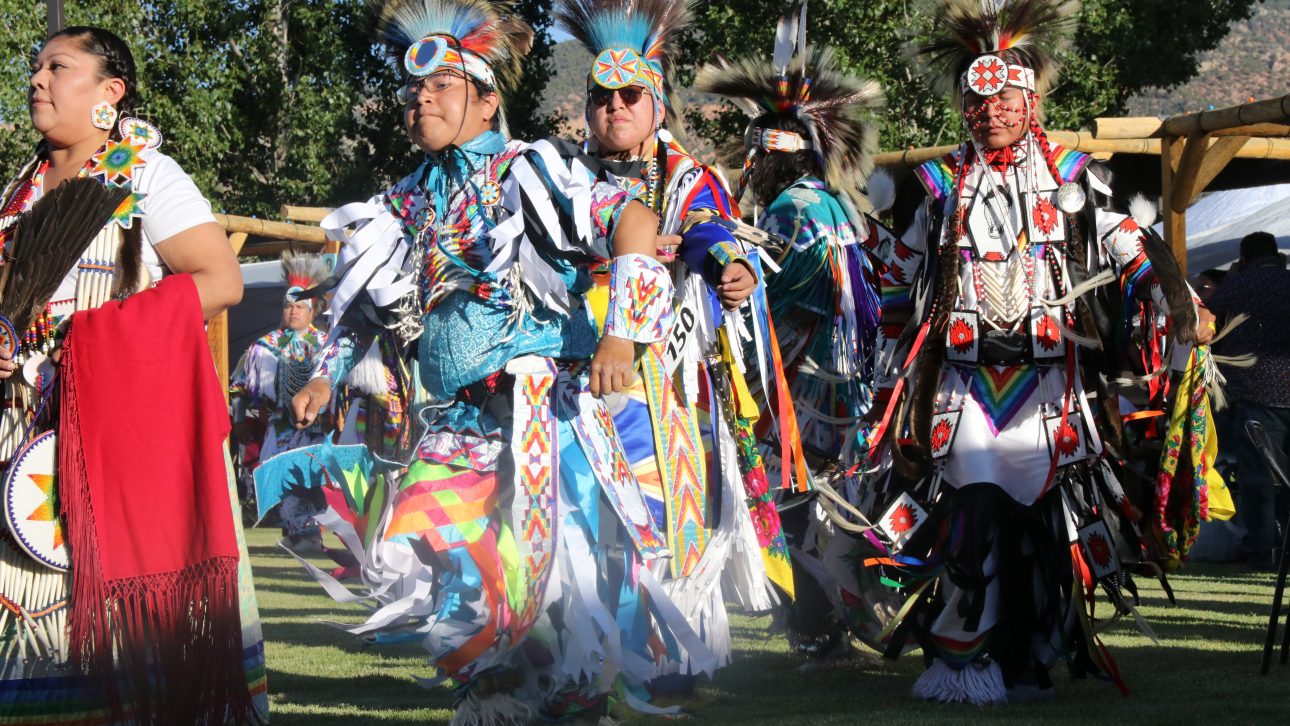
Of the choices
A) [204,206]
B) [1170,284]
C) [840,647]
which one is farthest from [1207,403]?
[204,206]

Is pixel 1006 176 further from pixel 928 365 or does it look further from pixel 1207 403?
pixel 1207 403

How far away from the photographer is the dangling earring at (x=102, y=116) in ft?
12.3

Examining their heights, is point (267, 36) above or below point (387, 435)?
above

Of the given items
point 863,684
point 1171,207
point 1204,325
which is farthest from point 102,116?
point 1171,207

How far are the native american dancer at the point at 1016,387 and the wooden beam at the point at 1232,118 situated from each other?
3550mm

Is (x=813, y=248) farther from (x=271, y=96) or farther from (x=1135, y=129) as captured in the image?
(x=271, y=96)

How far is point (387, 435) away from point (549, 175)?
97 cm

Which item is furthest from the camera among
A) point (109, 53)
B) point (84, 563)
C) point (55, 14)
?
point (55, 14)

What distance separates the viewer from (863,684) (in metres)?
5.40

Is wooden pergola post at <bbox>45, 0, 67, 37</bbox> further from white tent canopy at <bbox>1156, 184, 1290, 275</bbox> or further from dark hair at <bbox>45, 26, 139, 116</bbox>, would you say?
white tent canopy at <bbox>1156, 184, 1290, 275</bbox>

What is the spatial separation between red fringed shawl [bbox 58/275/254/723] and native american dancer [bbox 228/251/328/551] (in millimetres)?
7782

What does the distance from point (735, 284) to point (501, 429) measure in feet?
2.39

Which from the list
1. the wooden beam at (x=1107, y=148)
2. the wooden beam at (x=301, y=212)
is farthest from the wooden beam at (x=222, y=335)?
the wooden beam at (x=1107, y=148)

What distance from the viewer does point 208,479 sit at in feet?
11.4
